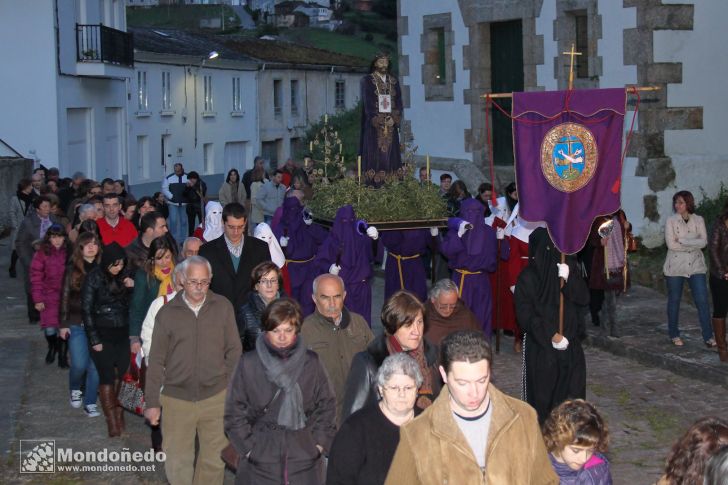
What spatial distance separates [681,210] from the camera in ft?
40.6

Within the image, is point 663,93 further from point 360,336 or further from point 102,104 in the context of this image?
point 102,104

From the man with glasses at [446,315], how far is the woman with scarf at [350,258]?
3.33 meters

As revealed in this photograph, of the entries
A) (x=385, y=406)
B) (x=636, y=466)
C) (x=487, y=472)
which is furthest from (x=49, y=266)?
(x=487, y=472)

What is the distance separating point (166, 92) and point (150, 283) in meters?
28.6

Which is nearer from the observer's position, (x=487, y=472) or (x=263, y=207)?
(x=487, y=472)

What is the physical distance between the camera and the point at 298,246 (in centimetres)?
1374

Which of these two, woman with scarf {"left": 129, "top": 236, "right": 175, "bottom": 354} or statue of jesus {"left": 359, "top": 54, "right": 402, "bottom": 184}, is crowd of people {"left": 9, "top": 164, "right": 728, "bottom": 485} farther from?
statue of jesus {"left": 359, "top": 54, "right": 402, "bottom": 184}

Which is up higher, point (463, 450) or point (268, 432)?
point (463, 450)

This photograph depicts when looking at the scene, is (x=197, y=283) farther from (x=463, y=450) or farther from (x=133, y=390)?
(x=463, y=450)

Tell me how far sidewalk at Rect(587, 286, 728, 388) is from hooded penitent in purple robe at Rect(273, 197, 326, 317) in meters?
3.24

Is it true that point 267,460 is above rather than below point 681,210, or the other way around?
below

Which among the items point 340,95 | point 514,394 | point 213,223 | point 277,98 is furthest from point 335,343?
point 340,95

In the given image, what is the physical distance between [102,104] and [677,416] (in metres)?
22.7

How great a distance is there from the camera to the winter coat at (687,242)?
1238cm
